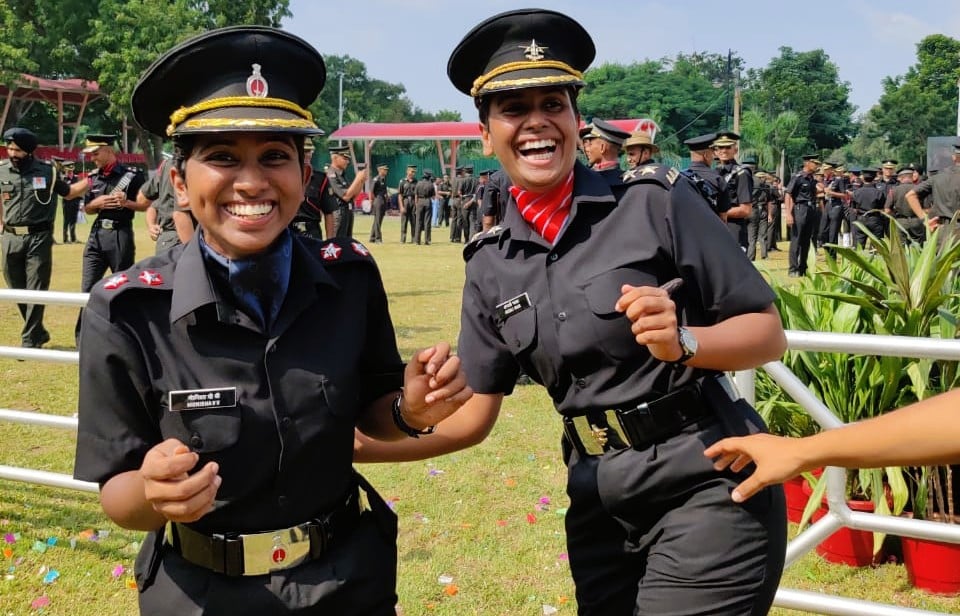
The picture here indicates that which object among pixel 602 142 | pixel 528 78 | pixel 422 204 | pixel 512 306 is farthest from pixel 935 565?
pixel 422 204

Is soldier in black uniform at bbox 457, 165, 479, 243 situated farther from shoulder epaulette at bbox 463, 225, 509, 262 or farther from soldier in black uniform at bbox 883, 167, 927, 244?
shoulder epaulette at bbox 463, 225, 509, 262

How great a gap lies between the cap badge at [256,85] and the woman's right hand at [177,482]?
75cm

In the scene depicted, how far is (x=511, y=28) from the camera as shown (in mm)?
2383

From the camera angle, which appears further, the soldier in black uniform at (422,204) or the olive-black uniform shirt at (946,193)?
the soldier in black uniform at (422,204)

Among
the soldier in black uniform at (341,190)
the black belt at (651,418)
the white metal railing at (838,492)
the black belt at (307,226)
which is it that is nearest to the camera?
the black belt at (651,418)

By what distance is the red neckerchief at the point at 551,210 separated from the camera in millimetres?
2354

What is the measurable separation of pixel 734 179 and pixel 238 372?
10870 millimetres

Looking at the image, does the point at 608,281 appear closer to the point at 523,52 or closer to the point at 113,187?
the point at 523,52

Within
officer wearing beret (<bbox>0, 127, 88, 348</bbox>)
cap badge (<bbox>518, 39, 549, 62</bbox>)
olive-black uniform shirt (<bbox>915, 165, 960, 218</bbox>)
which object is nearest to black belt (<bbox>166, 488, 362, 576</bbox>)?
cap badge (<bbox>518, 39, 549, 62</bbox>)

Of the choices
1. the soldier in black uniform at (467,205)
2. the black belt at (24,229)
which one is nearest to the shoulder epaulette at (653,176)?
the black belt at (24,229)

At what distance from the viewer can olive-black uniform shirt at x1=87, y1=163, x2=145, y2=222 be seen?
29.7 feet

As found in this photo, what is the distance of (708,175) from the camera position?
33.4ft

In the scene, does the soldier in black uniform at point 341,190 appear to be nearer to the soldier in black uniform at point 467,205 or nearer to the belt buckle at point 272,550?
the soldier in black uniform at point 467,205

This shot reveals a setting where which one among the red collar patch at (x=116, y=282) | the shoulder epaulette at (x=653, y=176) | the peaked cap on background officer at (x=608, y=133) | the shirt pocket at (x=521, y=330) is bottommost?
the shirt pocket at (x=521, y=330)
